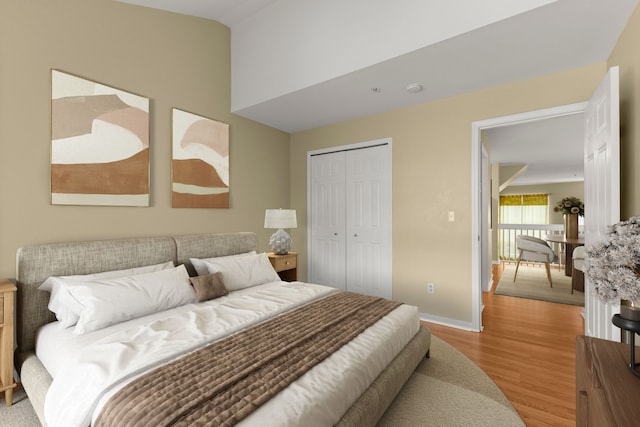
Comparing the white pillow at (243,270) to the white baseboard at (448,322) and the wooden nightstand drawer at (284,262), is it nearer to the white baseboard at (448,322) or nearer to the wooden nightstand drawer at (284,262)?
the wooden nightstand drawer at (284,262)

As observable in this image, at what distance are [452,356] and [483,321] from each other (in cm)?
111

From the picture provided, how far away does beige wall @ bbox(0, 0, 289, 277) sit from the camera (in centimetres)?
215

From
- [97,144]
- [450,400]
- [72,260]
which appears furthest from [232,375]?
[97,144]

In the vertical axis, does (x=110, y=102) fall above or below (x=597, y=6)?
below

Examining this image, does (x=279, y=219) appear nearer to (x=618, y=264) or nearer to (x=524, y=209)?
(x=618, y=264)

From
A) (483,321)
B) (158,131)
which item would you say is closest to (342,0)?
(158,131)

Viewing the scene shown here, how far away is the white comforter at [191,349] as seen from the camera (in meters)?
1.20

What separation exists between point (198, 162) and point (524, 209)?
10.8 metres

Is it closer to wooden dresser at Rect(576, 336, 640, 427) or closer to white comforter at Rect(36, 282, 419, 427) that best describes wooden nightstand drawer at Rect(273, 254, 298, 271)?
white comforter at Rect(36, 282, 419, 427)

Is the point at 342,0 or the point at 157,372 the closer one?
the point at 157,372

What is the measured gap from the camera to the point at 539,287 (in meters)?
4.71

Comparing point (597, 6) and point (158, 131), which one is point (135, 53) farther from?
point (597, 6)

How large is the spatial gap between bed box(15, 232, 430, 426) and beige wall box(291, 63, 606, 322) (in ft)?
3.98

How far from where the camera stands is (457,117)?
3.26 metres
